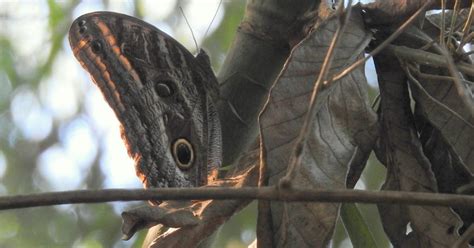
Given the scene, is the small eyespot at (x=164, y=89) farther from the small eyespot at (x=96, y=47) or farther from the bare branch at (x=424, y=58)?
the bare branch at (x=424, y=58)

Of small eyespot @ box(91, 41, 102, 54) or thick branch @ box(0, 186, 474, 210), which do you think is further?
small eyespot @ box(91, 41, 102, 54)

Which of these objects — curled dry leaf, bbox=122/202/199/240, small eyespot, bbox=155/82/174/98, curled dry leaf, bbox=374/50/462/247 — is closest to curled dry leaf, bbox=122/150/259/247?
curled dry leaf, bbox=122/202/199/240

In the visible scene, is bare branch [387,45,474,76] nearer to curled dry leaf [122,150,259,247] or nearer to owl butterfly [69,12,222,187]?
curled dry leaf [122,150,259,247]

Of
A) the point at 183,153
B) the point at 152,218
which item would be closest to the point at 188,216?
the point at 152,218

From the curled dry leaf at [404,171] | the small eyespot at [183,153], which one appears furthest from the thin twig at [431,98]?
the small eyespot at [183,153]

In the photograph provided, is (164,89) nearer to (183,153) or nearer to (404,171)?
(183,153)
